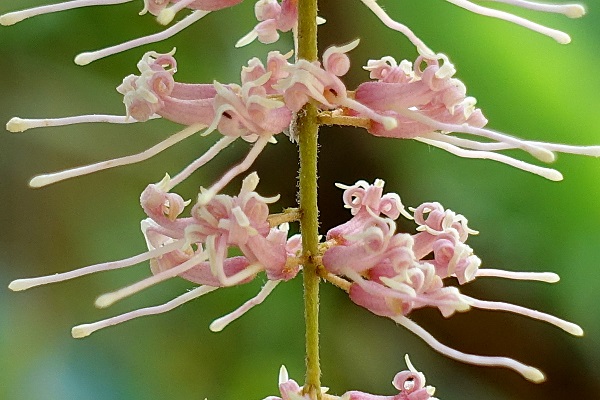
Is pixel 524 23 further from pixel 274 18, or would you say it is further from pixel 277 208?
pixel 277 208

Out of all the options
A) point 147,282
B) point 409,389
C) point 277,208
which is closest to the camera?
point 147,282

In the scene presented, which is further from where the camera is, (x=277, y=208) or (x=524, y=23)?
(x=277, y=208)

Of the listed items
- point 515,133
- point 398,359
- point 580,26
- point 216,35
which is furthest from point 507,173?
point 216,35

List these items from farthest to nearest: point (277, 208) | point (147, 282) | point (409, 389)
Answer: point (277, 208)
point (409, 389)
point (147, 282)

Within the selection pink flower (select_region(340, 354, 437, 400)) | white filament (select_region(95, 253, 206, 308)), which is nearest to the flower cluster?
pink flower (select_region(340, 354, 437, 400))

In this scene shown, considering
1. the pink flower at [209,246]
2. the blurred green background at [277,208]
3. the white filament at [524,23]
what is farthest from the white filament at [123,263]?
the blurred green background at [277,208]

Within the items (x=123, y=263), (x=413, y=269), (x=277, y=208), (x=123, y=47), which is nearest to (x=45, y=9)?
(x=123, y=47)

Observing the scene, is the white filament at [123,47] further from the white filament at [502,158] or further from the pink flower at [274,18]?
the white filament at [502,158]
